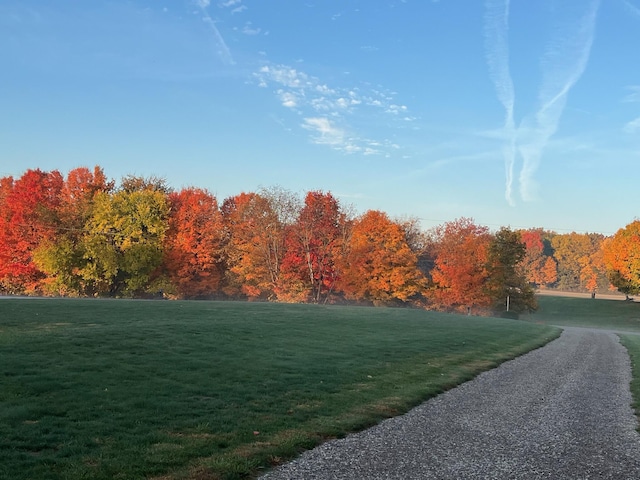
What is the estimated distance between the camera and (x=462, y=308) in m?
66.4

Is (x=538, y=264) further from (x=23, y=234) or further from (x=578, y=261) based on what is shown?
(x=23, y=234)

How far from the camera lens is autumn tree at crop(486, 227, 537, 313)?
62.7m

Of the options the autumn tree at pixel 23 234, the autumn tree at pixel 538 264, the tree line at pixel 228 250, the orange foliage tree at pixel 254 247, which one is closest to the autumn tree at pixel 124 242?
the tree line at pixel 228 250

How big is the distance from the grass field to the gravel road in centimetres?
68

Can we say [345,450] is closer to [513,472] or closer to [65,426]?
[513,472]

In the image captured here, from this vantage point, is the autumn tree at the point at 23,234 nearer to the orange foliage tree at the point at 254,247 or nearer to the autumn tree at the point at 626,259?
the orange foliage tree at the point at 254,247

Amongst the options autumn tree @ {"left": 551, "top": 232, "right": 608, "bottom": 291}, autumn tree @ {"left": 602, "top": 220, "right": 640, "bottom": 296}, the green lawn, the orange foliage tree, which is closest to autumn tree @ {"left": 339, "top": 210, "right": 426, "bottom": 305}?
the orange foliage tree

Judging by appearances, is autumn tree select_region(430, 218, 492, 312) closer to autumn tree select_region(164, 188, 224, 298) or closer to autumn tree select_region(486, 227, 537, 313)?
autumn tree select_region(486, 227, 537, 313)

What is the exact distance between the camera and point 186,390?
1142cm

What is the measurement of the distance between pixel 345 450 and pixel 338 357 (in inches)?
381

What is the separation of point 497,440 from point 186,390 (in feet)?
22.2

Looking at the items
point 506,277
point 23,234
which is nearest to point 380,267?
point 506,277

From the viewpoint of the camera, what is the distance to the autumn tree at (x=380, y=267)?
204 ft

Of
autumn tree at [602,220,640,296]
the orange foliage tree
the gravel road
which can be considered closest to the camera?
the gravel road
